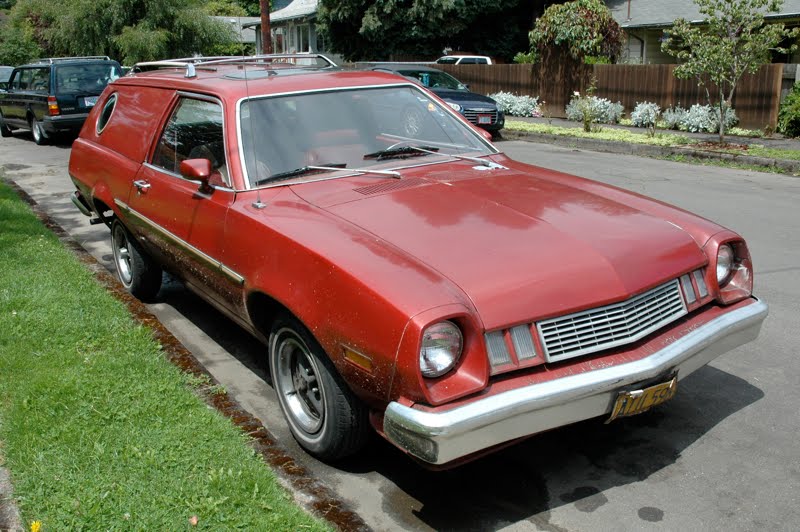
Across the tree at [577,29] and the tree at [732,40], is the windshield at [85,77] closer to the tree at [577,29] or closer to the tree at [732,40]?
the tree at [577,29]

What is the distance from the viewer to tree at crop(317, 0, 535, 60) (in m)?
31.1

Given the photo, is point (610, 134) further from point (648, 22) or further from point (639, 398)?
point (639, 398)

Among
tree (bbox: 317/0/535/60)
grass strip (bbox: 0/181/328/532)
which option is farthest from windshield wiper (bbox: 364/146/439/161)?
tree (bbox: 317/0/535/60)

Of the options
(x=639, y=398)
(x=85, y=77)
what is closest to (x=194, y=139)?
(x=639, y=398)

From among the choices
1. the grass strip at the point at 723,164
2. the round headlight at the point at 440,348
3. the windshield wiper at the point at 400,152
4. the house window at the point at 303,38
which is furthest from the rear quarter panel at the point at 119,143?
the house window at the point at 303,38

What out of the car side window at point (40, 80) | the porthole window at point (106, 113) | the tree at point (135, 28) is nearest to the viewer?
the porthole window at point (106, 113)

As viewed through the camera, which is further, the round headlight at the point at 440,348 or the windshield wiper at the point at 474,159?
the windshield wiper at the point at 474,159

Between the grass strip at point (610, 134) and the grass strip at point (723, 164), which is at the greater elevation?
the grass strip at point (610, 134)

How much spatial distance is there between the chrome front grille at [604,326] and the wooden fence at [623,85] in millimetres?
14789

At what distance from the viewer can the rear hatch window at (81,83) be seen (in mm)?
16734

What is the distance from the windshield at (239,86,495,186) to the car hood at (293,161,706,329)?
0.85ft

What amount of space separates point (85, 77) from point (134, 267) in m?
12.9

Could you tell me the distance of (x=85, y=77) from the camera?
17.3 meters

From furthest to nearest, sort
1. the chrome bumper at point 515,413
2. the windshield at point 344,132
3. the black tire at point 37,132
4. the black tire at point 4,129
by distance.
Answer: the black tire at point 4,129, the black tire at point 37,132, the windshield at point 344,132, the chrome bumper at point 515,413
